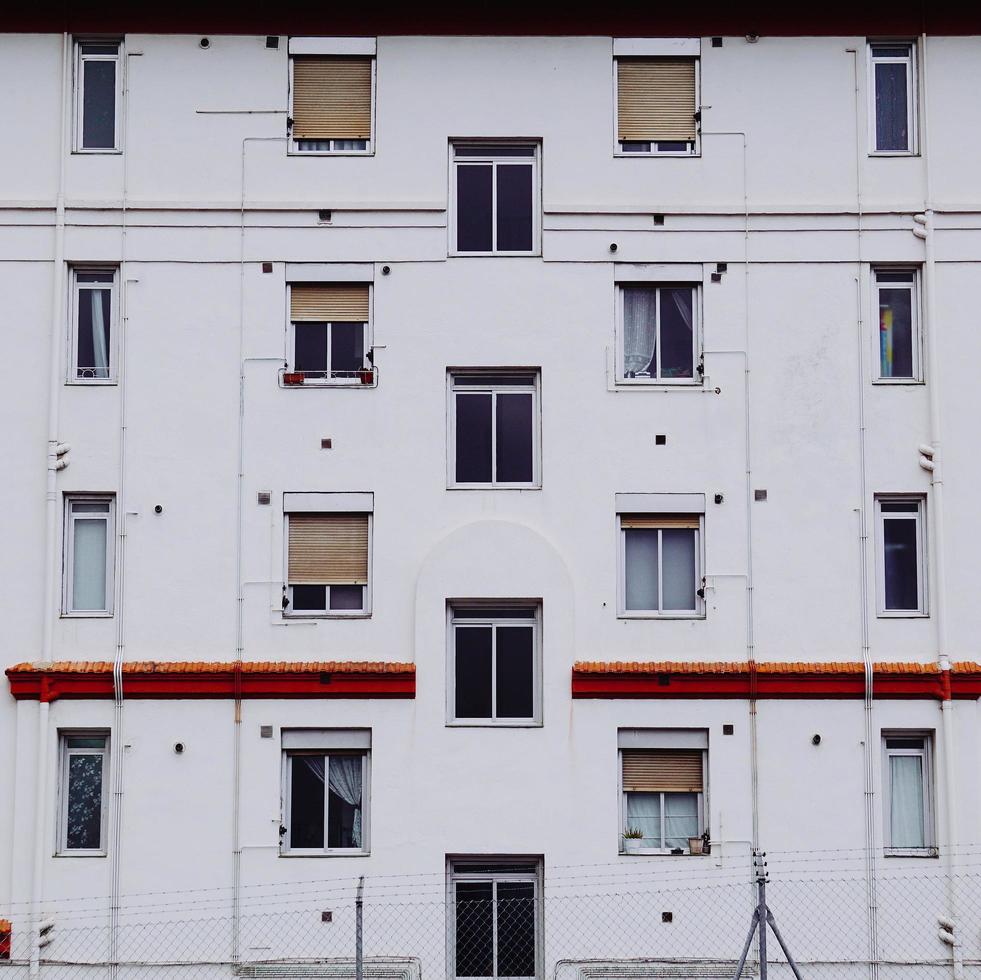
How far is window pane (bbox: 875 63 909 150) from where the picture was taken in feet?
60.1

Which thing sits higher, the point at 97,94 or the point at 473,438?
the point at 97,94

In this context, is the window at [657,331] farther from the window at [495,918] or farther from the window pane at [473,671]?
the window at [495,918]

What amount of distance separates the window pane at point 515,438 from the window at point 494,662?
70.7 inches

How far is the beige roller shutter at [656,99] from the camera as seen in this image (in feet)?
59.9

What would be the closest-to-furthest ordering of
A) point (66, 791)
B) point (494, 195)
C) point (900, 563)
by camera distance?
point (66, 791) → point (900, 563) → point (494, 195)

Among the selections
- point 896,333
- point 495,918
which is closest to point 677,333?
point 896,333

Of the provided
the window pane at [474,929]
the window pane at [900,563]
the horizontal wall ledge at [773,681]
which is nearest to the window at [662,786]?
the horizontal wall ledge at [773,681]

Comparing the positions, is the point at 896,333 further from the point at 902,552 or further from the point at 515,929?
the point at 515,929

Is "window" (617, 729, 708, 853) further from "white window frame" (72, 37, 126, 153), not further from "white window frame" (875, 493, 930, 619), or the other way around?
"white window frame" (72, 37, 126, 153)

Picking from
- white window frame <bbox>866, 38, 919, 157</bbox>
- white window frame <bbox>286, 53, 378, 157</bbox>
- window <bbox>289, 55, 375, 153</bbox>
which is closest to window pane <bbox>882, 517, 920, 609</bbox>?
white window frame <bbox>866, 38, 919, 157</bbox>

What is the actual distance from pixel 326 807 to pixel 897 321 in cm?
1029

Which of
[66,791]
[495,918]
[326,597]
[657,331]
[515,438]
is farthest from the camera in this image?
[657,331]

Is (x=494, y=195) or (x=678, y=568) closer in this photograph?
(x=678, y=568)

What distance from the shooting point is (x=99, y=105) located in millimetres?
18422
